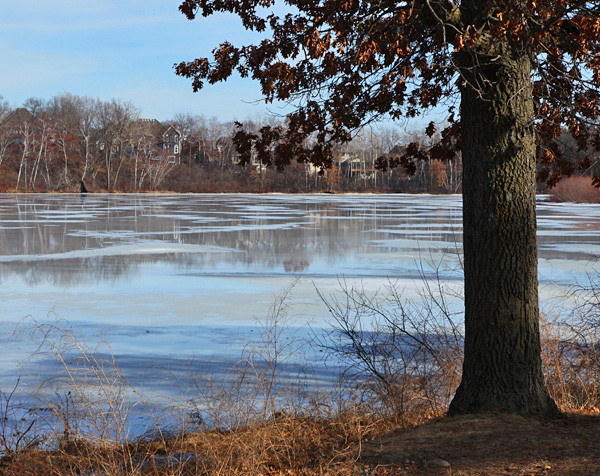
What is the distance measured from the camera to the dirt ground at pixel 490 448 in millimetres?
4191

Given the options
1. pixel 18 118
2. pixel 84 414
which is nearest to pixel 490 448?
pixel 84 414

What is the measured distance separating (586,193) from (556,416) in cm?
5032

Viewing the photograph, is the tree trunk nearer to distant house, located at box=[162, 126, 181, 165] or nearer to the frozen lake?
the frozen lake

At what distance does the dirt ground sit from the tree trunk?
0.28 metres

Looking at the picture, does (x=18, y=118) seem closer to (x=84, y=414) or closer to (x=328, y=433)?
(x=84, y=414)

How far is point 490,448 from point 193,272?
33.7ft

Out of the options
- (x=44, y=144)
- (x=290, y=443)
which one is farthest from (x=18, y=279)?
(x=44, y=144)

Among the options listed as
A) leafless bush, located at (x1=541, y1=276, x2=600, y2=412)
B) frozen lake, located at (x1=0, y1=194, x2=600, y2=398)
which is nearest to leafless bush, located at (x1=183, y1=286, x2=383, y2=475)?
frozen lake, located at (x1=0, y1=194, x2=600, y2=398)

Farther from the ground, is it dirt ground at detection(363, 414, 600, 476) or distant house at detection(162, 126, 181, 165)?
distant house at detection(162, 126, 181, 165)

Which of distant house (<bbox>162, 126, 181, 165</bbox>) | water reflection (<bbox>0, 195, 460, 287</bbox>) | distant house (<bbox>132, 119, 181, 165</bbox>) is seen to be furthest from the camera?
distant house (<bbox>162, 126, 181, 165</bbox>)

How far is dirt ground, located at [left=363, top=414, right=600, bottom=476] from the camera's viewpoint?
4191 mm

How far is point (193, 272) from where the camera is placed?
557 inches

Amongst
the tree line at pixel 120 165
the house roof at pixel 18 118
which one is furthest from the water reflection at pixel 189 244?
the house roof at pixel 18 118

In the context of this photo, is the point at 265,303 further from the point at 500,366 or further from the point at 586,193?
the point at 586,193
